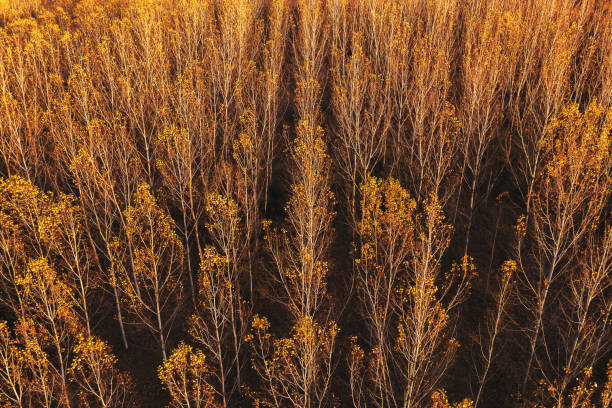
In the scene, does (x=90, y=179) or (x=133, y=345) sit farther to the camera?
(x=133, y=345)

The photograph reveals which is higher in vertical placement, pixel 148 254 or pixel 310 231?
pixel 310 231

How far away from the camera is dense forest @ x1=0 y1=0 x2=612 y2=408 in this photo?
17.8 m

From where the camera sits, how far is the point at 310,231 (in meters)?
18.8

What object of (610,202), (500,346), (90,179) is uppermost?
(90,179)

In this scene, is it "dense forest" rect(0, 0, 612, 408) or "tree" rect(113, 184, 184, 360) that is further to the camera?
"tree" rect(113, 184, 184, 360)

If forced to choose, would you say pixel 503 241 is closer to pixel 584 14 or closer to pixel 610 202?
pixel 610 202

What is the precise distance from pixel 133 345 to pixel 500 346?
21.6 meters

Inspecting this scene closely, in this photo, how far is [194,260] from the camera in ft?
92.2

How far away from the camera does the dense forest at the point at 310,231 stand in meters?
17.8

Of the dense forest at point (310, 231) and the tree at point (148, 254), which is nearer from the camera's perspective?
the dense forest at point (310, 231)

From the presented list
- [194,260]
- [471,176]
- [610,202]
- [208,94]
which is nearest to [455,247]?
[471,176]

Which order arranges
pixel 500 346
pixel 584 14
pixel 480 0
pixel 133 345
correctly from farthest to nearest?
pixel 480 0
pixel 584 14
pixel 133 345
pixel 500 346

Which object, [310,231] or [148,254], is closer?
[310,231]

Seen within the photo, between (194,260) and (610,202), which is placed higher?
(610,202)
